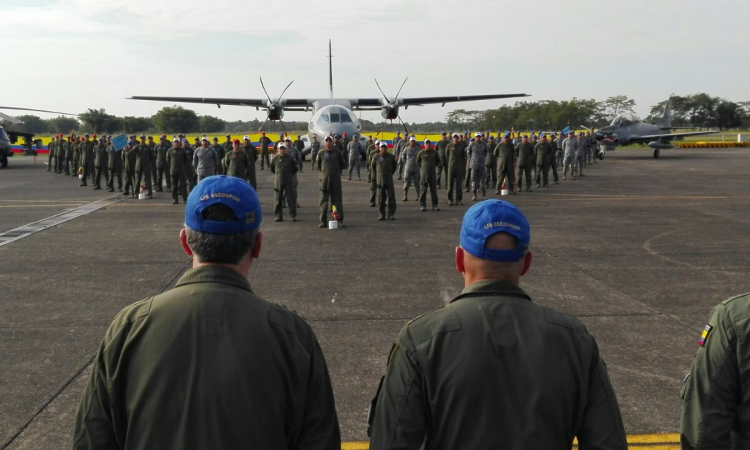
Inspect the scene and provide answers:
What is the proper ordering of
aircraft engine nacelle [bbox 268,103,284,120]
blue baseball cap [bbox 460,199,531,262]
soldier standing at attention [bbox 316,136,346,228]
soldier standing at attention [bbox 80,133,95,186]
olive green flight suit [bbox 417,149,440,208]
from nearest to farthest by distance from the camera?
1. blue baseball cap [bbox 460,199,531,262]
2. soldier standing at attention [bbox 316,136,346,228]
3. olive green flight suit [bbox 417,149,440,208]
4. soldier standing at attention [bbox 80,133,95,186]
5. aircraft engine nacelle [bbox 268,103,284,120]

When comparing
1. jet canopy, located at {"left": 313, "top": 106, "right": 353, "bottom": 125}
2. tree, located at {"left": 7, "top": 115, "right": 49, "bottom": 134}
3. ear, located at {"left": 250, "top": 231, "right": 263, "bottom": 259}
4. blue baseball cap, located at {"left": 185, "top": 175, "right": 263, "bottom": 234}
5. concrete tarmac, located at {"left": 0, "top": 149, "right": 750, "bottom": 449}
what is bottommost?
concrete tarmac, located at {"left": 0, "top": 149, "right": 750, "bottom": 449}

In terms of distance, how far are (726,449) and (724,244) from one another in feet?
34.4

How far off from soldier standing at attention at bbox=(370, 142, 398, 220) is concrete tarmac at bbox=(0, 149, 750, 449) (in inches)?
17.6

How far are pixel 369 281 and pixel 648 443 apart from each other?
5315 mm

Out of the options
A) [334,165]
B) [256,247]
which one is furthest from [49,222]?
[256,247]

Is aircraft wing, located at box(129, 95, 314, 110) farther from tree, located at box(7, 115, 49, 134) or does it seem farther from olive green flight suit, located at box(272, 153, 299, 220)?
tree, located at box(7, 115, 49, 134)

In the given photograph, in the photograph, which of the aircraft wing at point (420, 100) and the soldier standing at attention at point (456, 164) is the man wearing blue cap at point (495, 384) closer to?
the soldier standing at attention at point (456, 164)

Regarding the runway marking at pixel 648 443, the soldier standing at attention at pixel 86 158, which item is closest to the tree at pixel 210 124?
the soldier standing at attention at pixel 86 158

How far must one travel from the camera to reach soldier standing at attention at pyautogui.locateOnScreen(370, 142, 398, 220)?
15.7 metres

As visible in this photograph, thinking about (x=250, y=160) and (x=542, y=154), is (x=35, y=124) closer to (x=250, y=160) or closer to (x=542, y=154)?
(x=250, y=160)

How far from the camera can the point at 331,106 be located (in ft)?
112

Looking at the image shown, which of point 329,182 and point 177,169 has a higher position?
point 177,169

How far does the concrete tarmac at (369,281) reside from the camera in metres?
5.58

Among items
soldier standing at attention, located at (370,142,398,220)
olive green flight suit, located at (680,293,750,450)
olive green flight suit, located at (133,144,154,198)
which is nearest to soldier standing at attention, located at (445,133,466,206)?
soldier standing at attention, located at (370,142,398,220)
